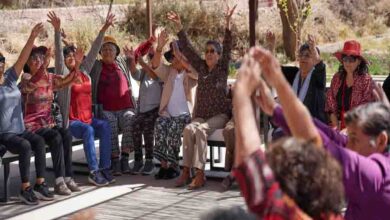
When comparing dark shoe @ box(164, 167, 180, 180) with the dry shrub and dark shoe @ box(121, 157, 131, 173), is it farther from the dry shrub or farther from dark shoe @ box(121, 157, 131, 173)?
the dry shrub

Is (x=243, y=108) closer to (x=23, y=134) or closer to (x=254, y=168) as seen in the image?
(x=254, y=168)

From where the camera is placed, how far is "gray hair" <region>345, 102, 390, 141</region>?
332 cm

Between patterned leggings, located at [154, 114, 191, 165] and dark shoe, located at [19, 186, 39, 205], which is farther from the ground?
patterned leggings, located at [154, 114, 191, 165]

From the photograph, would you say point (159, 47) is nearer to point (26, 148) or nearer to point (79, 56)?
point (79, 56)

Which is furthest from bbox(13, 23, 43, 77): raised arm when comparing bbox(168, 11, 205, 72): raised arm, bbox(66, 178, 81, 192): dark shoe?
bbox(168, 11, 205, 72): raised arm

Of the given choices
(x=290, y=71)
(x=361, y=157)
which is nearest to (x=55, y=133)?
(x=290, y=71)

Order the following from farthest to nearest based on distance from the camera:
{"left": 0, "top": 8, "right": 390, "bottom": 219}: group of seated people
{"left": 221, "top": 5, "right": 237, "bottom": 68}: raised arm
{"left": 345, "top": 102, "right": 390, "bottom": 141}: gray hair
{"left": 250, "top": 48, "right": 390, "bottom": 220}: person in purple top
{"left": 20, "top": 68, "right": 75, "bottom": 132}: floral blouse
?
{"left": 221, "top": 5, "right": 237, "bottom": 68}: raised arm → {"left": 20, "top": 68, "right": 75, "bottom": 132}: floral blouse → {"left": 0, "top": 8, "right": 390, "bottom": 219}: group of seated people → {"left": 345, "top": 102, "right": 390, "bottom": 141}: gray hair → {"left": 250, "top": 48, "right": 390, "bottom": 220}: person in purple top

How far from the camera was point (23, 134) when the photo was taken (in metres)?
7.43

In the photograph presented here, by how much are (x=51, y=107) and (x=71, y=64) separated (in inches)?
22.5

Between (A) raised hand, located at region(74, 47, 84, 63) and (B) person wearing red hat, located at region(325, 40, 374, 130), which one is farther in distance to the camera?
(A) raised hand, located at region(74, 47, 84, 63)

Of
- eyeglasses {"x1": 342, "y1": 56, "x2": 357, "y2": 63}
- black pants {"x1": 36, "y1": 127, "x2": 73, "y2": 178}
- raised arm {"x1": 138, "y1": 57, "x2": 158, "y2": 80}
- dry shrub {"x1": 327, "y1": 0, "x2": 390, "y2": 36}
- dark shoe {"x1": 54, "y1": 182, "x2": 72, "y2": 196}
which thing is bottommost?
dark shoe {"x1": 54, "y1": 182, "x2": 72, "y2": 196}

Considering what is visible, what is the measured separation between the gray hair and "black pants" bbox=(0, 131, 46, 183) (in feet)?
14.5

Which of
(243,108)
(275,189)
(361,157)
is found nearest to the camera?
(275,189)

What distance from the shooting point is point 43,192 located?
24.4 feet
